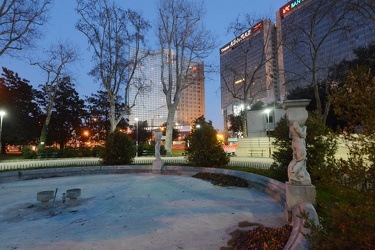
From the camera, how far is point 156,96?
292ft

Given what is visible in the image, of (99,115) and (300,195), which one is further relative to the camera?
(99,115)

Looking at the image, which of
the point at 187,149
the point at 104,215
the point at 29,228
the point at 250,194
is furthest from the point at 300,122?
the point at 187,149

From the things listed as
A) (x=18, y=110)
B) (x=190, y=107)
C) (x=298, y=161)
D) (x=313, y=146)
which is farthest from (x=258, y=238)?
(x=190, y=107)

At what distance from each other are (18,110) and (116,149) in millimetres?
31175

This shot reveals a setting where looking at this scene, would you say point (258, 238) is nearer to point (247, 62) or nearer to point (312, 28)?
point (312, 28)

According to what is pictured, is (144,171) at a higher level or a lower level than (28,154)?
lower

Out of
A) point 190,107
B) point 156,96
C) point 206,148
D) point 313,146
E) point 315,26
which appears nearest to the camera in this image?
point 313,146

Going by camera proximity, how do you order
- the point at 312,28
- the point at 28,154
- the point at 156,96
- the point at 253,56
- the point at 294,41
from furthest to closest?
the point at 156,96 → the point at 253,56 → the point at 28,154 → the point at 294,41 → the point at 312,28

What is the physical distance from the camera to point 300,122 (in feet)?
15.2

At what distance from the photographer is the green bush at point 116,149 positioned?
1459cm

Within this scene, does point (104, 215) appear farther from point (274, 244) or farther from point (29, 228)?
point (274, 244)

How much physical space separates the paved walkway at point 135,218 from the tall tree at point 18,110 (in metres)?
32.9

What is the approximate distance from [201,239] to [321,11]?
61.1 feet

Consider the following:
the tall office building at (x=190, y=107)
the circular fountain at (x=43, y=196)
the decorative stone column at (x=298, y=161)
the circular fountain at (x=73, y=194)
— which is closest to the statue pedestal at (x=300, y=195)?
the decorative stone column at (x=298, y=161)
